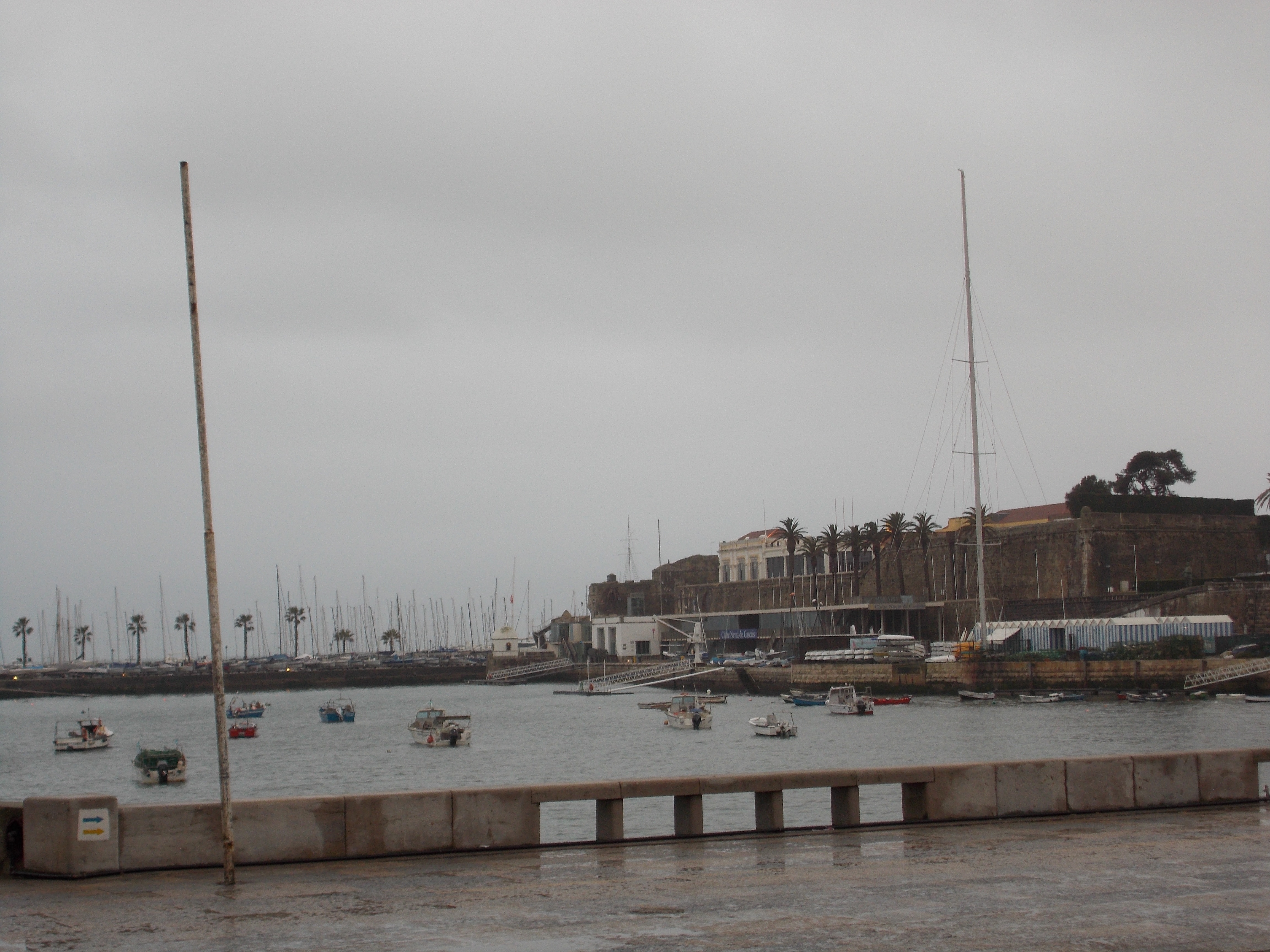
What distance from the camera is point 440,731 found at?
7675 cm

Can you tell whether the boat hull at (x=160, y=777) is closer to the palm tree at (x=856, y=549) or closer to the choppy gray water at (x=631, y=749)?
the choppy gray water at (x=631, y=749)

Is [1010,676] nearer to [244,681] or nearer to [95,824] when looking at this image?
[95,824]

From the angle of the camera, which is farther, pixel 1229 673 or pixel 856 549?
pixel 856 549

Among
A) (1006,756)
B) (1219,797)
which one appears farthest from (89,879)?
(1006,756)

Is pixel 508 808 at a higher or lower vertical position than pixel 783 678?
higher

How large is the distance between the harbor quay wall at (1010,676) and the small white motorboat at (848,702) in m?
8.52

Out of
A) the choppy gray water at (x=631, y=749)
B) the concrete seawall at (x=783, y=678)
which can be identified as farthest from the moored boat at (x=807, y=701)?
the concrete seawall at (x=783, y=678)

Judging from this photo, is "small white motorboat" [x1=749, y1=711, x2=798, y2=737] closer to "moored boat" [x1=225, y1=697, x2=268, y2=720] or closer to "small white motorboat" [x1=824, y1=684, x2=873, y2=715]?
"small white motorboat" [x1=824, y1=684, x2=873, y2=715]

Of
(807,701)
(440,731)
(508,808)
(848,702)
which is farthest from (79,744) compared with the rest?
(508,808)

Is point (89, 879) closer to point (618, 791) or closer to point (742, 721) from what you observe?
point (618, 791)

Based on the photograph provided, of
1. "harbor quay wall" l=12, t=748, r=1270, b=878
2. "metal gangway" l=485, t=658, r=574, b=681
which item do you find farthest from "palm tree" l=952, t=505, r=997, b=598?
"harbor quay wall" l=12, t=748, r=1270, b=878

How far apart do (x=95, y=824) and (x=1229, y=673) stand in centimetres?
8274

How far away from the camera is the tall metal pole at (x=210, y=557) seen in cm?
1262

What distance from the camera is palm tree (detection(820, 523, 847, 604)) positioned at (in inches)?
5202
